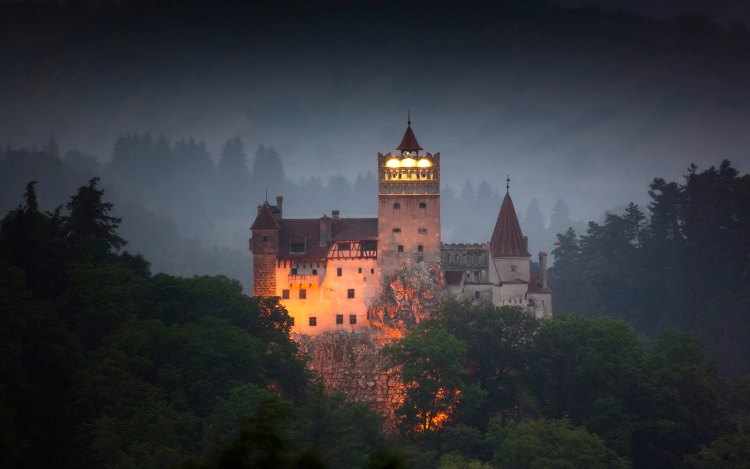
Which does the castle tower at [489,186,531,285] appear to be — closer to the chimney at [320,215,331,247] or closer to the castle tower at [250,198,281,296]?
the chimney at [320,215,331,247]

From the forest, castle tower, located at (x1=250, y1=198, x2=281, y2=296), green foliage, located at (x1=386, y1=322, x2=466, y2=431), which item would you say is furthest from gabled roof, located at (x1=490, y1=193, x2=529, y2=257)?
castle tower, located at (x1=250, y1=198, x2=281, y2=296)

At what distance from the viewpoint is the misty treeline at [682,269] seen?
117 meters

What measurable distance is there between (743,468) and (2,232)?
43361 millimetres

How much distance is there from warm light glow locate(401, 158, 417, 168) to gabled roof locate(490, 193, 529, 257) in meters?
7.76

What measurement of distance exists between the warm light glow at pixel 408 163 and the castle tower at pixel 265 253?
915 centimetres

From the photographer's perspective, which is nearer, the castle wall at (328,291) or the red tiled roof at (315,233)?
the castle wall at (328,291)

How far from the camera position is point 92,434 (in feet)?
216

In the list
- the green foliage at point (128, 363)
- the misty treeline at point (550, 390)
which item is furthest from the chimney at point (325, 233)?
the misty treeline at point (550, 390)

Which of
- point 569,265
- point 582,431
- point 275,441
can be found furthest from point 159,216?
point 275,441

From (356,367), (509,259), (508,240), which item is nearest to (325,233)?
(356,367)

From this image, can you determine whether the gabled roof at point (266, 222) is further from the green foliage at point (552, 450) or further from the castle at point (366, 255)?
the green foliage at point (552, 450)

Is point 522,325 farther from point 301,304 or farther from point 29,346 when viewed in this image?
point 29,346

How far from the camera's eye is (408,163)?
92.8 m

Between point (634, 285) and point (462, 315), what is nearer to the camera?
point (462, 315)
